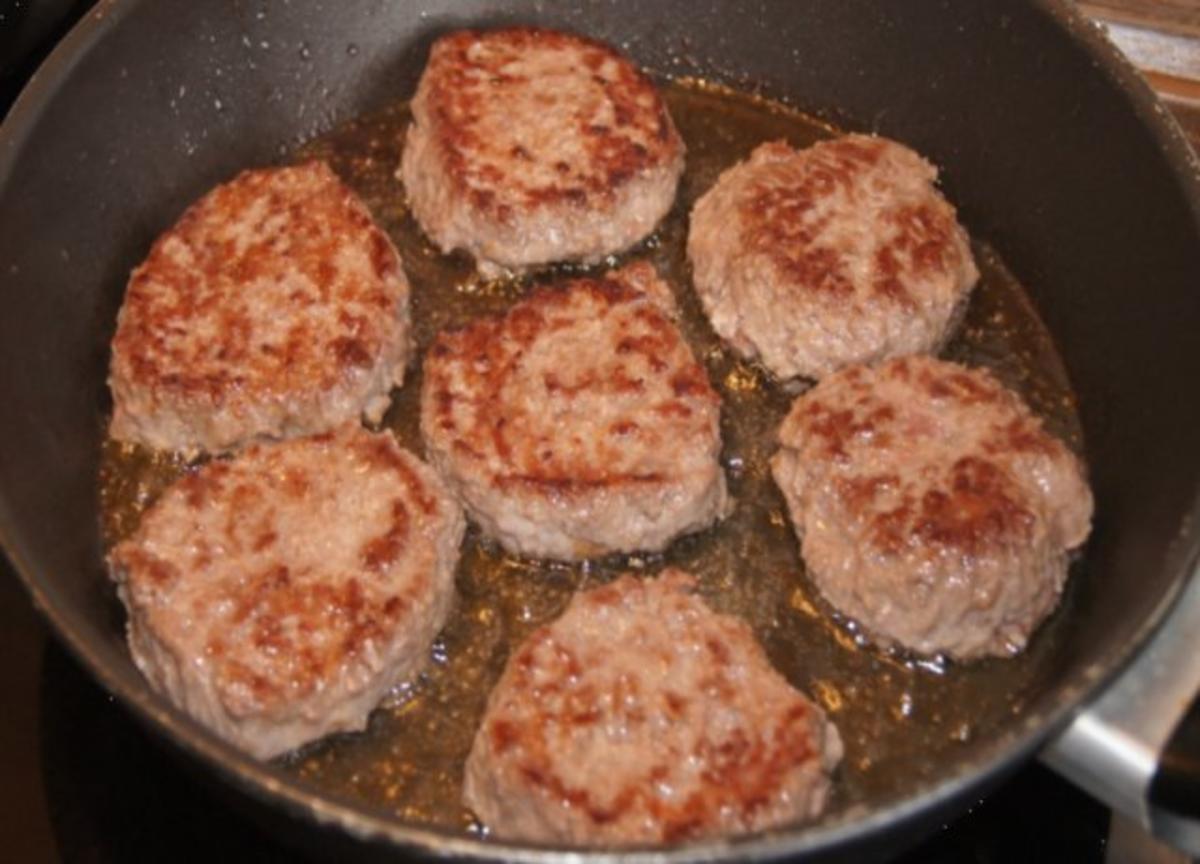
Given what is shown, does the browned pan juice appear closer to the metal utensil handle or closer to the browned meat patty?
the browned meat patty

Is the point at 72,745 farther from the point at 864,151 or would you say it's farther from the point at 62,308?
the point at 864,151

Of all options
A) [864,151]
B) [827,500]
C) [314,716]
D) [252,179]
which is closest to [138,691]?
[314,716]

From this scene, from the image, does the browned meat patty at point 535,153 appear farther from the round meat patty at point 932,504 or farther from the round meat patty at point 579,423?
the round meat patty at point 932,504

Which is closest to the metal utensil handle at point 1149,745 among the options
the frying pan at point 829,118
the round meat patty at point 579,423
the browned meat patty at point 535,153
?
the frying pan at point 829,118

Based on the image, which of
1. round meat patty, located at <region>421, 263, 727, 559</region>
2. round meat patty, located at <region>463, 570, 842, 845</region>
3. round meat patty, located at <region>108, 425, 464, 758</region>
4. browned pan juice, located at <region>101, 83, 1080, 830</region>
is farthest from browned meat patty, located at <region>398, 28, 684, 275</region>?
round meat patty, located at <region>463, 570, 842, 845</region>

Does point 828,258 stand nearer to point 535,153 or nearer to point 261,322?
point 535,153

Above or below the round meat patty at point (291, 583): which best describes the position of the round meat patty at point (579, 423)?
above
